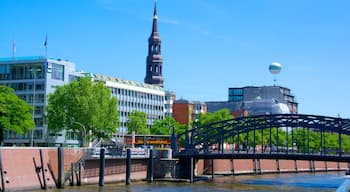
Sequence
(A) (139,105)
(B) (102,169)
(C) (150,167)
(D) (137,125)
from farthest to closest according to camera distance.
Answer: (A) (139,105), (D) (137,125), (C) (150,167), (B) (102,169)

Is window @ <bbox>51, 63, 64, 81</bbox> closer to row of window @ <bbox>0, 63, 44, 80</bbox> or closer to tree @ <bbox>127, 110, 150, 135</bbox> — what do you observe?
row of window @ <bbox>0, 63, 44, 80</bbox>

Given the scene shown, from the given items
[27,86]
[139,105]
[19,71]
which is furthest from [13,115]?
[139,105]

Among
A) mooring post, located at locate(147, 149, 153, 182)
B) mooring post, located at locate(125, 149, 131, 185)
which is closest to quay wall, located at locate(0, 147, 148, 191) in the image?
mooring post, located at locate(125, 149, 131, 185)

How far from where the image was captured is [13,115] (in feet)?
302

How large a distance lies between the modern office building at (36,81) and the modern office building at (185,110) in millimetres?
66046


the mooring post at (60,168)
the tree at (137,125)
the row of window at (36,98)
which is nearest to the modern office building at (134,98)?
the tree at (137,125)

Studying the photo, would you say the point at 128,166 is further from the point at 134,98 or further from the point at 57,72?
the point at 134,98

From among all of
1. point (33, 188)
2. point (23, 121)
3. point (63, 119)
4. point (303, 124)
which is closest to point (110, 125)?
point (63, 119)

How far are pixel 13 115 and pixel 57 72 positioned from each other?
32.4m

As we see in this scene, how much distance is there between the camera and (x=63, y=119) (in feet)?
339

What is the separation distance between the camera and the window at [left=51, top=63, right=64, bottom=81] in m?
122

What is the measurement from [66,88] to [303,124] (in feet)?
134

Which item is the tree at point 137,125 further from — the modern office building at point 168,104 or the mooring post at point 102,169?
the mooring post at point 102,169

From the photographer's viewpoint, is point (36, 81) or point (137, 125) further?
point (137, 125)
